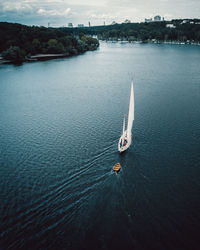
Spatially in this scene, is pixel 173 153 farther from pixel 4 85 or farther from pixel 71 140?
pixel 4 85

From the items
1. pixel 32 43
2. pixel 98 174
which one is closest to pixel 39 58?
pixel 32 43

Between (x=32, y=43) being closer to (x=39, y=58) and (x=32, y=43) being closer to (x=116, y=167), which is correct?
(x=39, y=58)

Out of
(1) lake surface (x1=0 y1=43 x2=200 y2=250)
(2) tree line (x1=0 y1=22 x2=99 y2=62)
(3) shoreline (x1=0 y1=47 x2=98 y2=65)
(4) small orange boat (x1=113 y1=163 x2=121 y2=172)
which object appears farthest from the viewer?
(2) tree line (x1=0 y1=22 x2=99 y2=62)

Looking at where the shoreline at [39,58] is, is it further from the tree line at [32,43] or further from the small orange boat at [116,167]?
the small orange boat at [116,167]

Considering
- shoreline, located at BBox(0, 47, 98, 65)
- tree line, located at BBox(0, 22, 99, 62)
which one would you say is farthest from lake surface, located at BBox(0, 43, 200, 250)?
tree line, located at BBox(0, 22, 99, 62)

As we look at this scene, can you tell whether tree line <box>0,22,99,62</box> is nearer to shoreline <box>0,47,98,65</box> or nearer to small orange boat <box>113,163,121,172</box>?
shoreline <box>0,47,98,65</box>

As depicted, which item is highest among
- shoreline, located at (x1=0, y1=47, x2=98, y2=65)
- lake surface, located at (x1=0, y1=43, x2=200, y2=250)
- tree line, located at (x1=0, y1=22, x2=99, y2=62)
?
tree line, located at (x1=0, y1=22, x2=99, y2=62)
